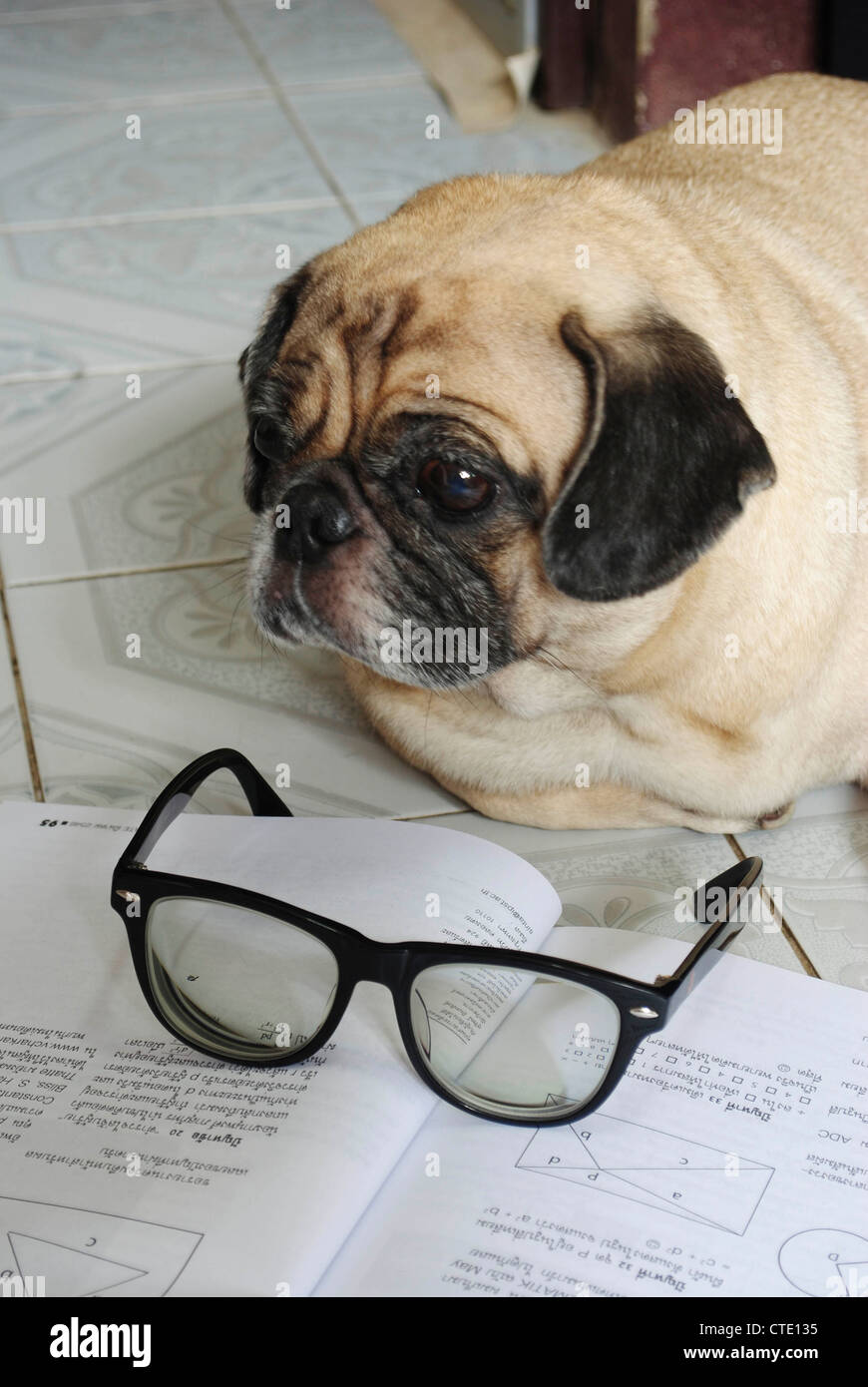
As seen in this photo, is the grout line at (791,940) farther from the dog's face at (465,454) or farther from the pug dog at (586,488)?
the dog's face at (465,454)

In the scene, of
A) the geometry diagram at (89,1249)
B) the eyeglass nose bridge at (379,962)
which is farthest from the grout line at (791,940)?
the geometry diagram at (89,1249)

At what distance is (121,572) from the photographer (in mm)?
1261

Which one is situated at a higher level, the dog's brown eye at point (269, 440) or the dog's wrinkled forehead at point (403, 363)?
the dog's wrinkled forehead at point (403, 363)

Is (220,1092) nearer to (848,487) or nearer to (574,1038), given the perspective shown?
(574,1038)

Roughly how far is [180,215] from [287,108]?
17.2 inches

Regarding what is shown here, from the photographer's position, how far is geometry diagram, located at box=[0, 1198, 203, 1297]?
64cm

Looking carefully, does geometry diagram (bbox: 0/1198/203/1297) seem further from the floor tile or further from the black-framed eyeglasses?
the floor tile

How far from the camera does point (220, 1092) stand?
73 centimetres

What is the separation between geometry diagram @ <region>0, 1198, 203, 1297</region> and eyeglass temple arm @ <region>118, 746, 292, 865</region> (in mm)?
196

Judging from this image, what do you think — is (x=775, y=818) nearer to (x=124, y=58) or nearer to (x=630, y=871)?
(x=630, y=871)

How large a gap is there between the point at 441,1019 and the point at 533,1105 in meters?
0.07

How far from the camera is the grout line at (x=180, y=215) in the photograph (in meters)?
1.90

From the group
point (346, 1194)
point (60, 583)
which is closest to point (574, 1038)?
point (346, 1194)

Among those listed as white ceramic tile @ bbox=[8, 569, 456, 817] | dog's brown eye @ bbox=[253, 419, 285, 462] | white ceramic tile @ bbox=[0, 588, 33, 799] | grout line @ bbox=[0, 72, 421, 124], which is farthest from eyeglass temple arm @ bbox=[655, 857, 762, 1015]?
grout line @ bbox=[0, 72, 421, 124]
